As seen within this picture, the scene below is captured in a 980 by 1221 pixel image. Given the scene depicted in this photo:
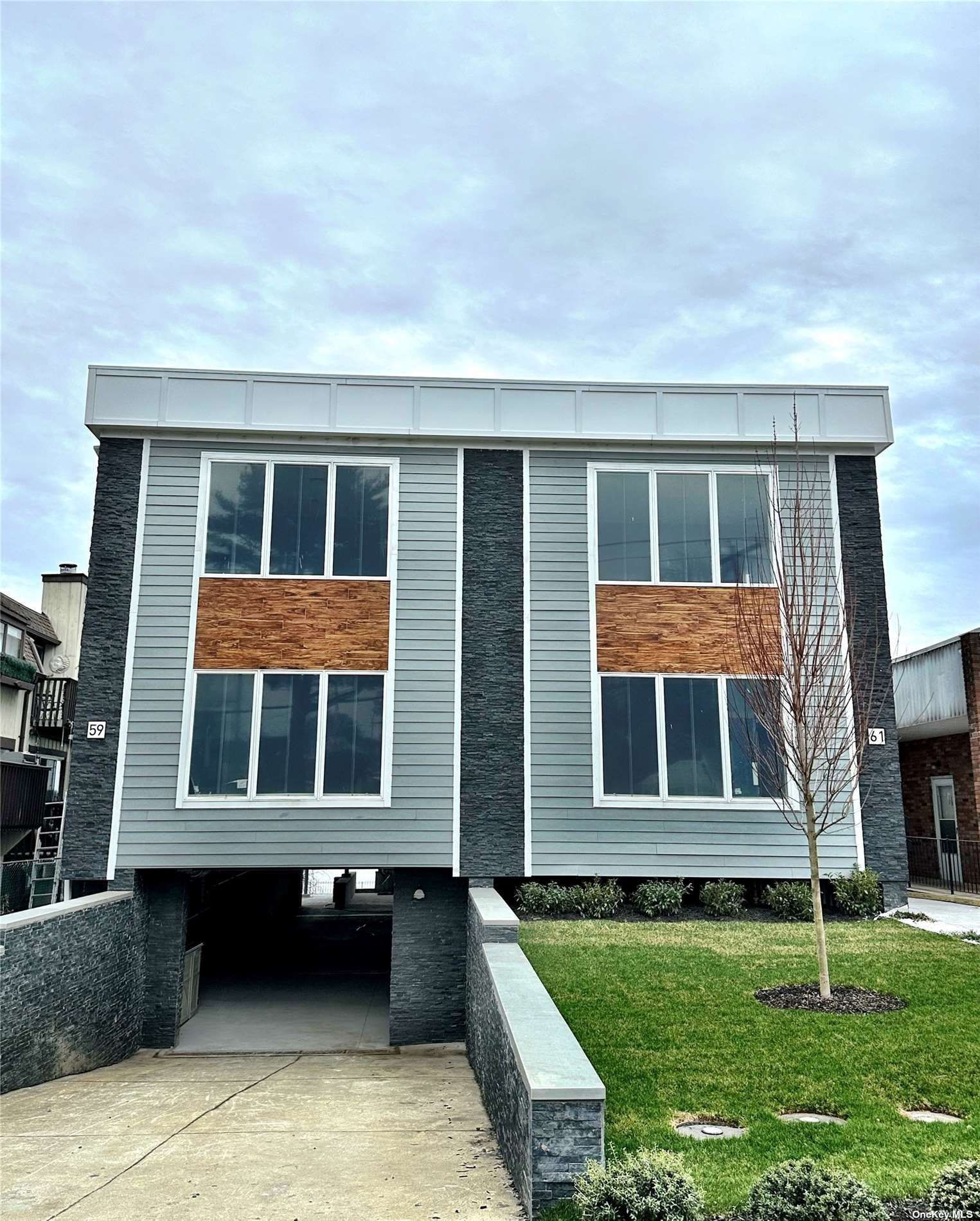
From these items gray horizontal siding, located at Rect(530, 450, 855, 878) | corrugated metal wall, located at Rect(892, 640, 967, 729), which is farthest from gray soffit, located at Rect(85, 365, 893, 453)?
corrugated metal wall, located at Rect(892, 640, 967, 729)

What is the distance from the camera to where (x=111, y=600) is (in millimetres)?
13812

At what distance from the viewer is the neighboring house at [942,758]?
1589cm

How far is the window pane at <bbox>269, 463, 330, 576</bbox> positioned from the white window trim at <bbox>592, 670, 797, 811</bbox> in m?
5.08

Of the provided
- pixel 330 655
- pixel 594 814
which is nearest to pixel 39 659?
pixel 330 655

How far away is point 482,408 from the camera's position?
14.5 meters

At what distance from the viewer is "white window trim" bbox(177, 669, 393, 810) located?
44.0 feet

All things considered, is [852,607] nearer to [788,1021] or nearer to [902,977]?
[902,977]

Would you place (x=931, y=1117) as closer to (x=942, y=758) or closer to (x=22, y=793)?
(x=942, y=758)

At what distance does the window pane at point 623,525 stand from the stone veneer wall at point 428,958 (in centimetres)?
562

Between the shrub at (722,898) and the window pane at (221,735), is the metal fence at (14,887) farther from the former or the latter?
the shrub at (722,898)

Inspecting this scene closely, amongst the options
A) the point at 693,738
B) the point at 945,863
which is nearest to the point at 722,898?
the point at 693,738

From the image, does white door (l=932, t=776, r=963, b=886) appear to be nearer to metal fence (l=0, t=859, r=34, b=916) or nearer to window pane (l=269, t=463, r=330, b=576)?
window pane (l=269, t=463, r=330, b=576)

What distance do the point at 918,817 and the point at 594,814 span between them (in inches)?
377

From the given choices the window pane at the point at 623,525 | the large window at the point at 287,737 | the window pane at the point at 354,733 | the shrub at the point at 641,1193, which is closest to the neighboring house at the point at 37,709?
the large window at the point at 287,737
